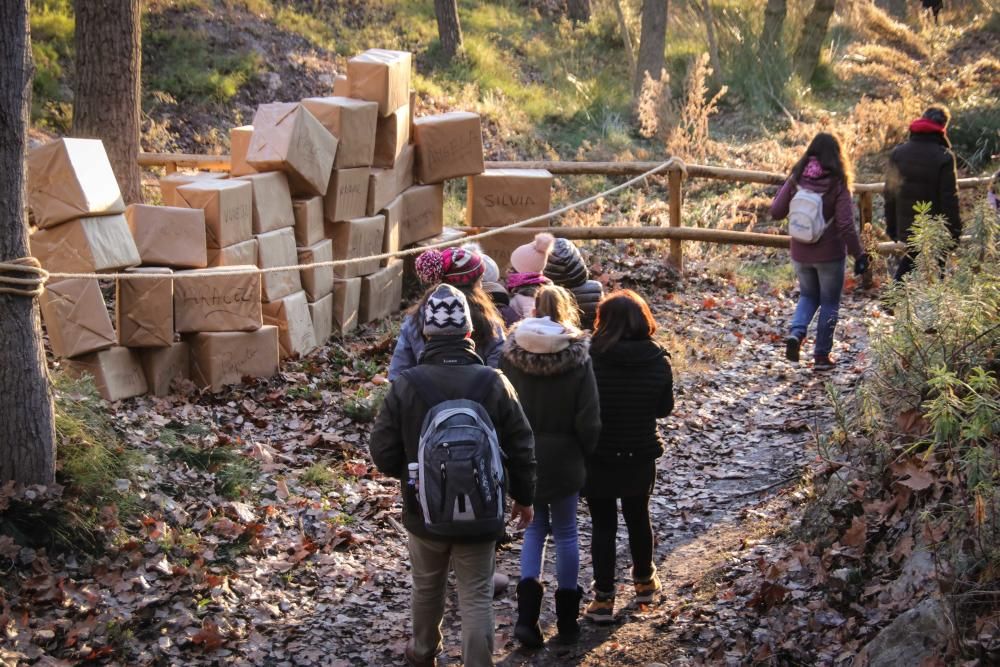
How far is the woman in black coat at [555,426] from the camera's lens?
5109 mm

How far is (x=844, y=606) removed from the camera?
475 centimetres

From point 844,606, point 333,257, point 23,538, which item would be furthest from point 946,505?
point 333,257

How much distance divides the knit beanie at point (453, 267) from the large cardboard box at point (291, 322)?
124 inches

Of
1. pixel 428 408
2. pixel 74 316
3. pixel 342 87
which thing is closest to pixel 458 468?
pixel 428 408

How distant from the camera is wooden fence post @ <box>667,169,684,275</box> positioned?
460 inches

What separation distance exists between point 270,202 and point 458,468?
15.5 ft

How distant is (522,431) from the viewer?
15.3 feet

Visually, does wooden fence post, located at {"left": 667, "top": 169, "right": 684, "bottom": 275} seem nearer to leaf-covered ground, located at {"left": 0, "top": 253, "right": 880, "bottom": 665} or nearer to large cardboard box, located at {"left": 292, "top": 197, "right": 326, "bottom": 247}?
leaf-covered ground, located at {"left": 0, "top": 253, "right": 880, "bottom": 665}

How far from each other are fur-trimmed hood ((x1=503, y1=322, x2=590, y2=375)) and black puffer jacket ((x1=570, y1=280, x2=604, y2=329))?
1272 mm

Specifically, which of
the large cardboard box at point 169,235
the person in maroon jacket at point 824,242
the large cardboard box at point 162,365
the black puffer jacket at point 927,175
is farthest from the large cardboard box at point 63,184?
the black puffer jacket at point 927,175

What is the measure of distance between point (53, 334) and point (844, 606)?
199 inches

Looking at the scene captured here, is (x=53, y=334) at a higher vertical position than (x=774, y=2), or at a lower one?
lower

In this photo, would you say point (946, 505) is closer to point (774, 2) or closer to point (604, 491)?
point (604, 491)

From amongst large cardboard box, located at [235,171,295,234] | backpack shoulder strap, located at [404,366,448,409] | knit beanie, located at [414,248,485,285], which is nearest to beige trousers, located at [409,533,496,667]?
backpack shoulder strap, located at [404,366,448,409]
